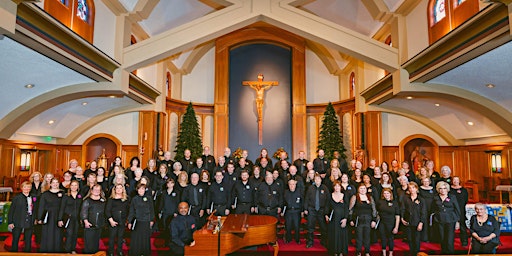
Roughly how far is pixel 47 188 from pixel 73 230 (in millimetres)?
977

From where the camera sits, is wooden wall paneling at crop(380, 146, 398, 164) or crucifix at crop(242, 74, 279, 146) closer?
wooden wall paneling at crop(380, 146, 398, 164)

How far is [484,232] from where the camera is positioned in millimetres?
5199

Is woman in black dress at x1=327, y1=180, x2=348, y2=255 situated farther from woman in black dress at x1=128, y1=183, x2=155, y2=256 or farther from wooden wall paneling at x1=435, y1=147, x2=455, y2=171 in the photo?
wooden wall paneling at x1=435, y1=147, x2=455, y2=171

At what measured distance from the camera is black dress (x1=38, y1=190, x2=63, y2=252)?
616 cm

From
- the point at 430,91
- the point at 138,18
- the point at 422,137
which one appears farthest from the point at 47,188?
the point at 422,137

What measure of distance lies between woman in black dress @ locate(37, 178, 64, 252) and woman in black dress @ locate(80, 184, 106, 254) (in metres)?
0.68

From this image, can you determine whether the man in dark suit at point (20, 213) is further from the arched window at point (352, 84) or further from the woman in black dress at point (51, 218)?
the arched window at point (352, 84)

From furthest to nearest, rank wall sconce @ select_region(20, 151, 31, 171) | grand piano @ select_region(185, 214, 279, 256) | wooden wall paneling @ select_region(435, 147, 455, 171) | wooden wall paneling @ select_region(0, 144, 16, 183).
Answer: wooden wall paneling @ select_region(435, 147, 455, 171)
wall sconce @ select_region(20, 151, 31, 171)
wooden wall paneling @ select_region(0, 144, 16, 183)
grand piano @ select_region(185, 214, 279, 256)

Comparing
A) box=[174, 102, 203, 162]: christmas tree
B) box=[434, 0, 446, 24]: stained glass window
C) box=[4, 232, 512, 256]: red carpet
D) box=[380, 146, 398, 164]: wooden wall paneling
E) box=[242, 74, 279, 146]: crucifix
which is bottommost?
box=[4, 232, 512, 256]: red carpet

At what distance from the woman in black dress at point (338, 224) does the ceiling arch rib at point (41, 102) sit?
6382 millimetres

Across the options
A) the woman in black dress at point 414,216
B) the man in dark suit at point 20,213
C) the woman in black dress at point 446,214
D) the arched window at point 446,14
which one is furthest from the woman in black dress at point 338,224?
the man in dark suit at point 20,213

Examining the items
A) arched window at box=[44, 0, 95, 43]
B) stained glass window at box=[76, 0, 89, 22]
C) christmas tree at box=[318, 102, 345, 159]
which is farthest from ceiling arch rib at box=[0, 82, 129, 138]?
christmas tree at box=[318, 102, 345, 159]

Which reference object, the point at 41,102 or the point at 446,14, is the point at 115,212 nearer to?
the point at 41,102

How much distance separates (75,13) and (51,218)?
4.49 metres
